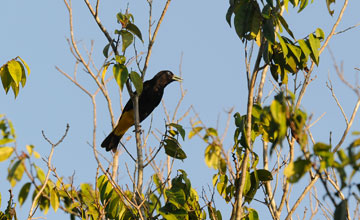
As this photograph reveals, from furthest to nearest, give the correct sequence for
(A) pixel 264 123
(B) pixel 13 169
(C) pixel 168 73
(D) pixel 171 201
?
(C) pixel 168 73 < (D) pixel 171 201 < (A) pixel 264 123 < (B) pixel 13 169

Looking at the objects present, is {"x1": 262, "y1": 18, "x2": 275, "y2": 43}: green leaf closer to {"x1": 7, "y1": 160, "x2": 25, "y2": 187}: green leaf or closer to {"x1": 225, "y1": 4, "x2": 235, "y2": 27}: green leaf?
{"x1": 225, "y1": 4, "x2": 235, "y2": 27}: green leaf

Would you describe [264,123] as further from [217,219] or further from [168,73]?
[168,73]

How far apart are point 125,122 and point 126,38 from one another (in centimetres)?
256

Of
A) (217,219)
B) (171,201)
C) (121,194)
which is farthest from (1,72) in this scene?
(217,219)

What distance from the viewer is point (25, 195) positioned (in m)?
2.76

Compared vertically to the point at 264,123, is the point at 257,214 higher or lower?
lower

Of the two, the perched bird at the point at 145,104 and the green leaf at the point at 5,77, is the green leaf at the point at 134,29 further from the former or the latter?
the perched bird at the point at 145,104

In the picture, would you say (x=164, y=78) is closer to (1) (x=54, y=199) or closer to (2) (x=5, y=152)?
(1) (x=54, y=199)

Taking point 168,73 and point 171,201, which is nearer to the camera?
point 171,201

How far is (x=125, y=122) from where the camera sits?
21.0ft

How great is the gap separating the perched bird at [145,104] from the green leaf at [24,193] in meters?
3.44

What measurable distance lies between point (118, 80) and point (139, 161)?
539mm

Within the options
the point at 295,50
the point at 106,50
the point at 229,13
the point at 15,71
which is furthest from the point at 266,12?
the point at 15,71

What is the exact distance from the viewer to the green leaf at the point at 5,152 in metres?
2.35
